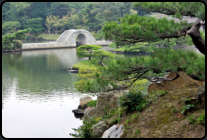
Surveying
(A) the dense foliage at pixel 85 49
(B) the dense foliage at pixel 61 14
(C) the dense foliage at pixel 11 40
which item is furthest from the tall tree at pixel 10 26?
(A) the dense foliage at pixel 85 49

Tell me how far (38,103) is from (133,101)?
6.95 meters

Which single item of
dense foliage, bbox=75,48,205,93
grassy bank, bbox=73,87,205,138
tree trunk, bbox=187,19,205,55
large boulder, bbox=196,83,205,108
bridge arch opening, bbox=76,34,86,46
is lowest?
bridge arch opening, bbox=76,34,86,46

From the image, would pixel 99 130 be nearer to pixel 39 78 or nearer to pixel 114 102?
pixel 114 102

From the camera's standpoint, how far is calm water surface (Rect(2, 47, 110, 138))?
9.57 metres

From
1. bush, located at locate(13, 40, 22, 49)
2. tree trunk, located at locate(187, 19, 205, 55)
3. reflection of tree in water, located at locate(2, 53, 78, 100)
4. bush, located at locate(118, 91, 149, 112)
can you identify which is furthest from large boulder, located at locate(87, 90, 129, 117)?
bush, located at locate(13, 40, 22, 49)

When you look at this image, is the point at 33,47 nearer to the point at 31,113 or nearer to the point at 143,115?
the point at 31,113

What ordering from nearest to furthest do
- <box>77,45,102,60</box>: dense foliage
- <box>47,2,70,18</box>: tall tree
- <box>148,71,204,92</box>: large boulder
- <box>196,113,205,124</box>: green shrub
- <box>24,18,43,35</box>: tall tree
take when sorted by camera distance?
<box>196,113,205,124</box>: green shrub, <box>148,71,204,92</box>: large boulder, <box>77,45,102,60</box>: dense foliage, <box>24,18,43,35</box>: tall tree, <box>47,2,70,18</box>: tall tree

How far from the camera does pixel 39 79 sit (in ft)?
56.4

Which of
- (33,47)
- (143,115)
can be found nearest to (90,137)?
(143,115)

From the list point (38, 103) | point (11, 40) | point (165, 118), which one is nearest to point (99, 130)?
point (165, 118)

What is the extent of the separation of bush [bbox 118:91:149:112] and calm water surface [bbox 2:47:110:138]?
3.10m

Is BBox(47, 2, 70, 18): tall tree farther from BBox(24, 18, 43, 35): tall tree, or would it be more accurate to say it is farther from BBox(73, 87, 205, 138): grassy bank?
BBox(73, 87, 205, 138): grassy bank

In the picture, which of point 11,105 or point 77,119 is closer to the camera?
point 77,119

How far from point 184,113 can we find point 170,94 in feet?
3.56
